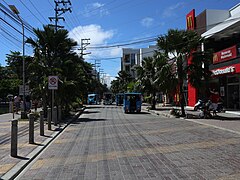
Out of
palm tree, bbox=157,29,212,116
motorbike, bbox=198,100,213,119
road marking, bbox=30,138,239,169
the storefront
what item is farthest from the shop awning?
road marking, bbox=30,138,239,169

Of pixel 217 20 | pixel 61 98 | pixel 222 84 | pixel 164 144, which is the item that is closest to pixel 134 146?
pixel 164 144

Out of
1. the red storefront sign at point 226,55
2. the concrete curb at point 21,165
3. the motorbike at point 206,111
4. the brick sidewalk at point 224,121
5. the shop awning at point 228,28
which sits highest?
the shop awning at point 228,28

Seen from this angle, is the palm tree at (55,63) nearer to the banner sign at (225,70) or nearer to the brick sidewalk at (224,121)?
the brick sidewalk at (224,121)

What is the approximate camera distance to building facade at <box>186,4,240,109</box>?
25327 mm

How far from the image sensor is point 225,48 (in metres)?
31.0

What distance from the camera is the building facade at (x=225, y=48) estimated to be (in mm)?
25327

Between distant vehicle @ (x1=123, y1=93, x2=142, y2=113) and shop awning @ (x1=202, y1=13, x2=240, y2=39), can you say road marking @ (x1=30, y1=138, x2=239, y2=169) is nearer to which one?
shop awning @ (x1=202, y1=13, x2=240, y2=39)

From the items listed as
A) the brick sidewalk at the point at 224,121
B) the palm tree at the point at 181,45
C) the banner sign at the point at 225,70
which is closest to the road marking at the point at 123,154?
the brick sidewalk at the point at 224,121

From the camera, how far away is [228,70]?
25.5 meters

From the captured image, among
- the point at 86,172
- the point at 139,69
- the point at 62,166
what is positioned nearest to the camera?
the point at 86,172

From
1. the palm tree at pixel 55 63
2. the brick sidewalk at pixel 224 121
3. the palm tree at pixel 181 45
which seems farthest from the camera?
the palm tree at pixel 181 45

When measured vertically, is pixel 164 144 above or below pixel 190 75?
below

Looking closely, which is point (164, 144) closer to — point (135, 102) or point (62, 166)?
point (62, 166)

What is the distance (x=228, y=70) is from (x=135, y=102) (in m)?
11.3
